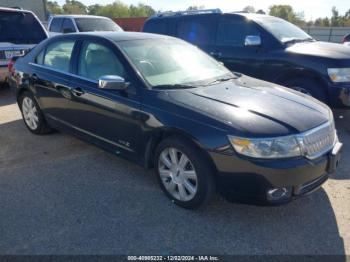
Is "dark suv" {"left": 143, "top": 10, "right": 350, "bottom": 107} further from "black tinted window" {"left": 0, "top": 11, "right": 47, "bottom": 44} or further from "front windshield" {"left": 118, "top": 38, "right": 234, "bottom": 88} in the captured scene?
"black tinted window" {"left": 0, "top": 11, "right": 47, "bottom": 44}

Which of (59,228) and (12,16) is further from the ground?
(12,16)

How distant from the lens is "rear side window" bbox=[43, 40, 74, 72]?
14.3 ft

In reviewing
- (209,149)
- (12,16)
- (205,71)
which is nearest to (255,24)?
(205,71)

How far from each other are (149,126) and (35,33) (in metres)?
6.12

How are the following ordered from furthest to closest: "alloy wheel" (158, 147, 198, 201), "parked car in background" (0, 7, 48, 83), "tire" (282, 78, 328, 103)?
"parked car in background" (0, 7, 48, 83) < "tire" (282, 78, 328, 103) < "alloy wheel" (158, 147, 198, 201)

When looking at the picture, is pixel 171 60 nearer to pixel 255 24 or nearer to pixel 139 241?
pixel 139 241

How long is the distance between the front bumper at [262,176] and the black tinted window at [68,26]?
9.96 meters

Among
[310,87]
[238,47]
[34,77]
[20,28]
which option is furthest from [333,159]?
[20,28]

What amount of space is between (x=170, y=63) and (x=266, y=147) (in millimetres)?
1600

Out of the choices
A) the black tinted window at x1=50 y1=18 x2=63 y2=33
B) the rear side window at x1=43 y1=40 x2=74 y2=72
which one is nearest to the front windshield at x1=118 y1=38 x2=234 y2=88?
the rear side window at x1=43 y1=40 x2=74 y2=72

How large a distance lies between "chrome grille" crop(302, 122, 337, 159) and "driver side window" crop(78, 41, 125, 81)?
6.24ft

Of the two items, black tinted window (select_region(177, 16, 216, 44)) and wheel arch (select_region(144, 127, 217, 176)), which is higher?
black tinted window (select_region(177, 16, 216, 44))

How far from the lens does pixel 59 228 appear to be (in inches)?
118

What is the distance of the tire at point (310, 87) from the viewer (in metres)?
5.46
